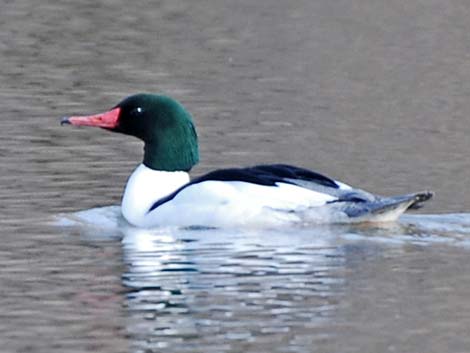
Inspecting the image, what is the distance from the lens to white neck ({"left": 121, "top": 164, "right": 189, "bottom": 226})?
45.6 feet

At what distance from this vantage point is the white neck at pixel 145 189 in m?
13.9

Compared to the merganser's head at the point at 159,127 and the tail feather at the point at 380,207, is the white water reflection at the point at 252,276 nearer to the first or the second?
the tail feather at the point at 380,207

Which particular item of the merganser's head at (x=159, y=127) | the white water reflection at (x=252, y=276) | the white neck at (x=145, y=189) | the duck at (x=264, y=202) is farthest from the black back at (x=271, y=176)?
the merganser's head at (x=159, y=127)

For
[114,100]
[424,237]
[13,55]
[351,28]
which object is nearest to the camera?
[424,237]

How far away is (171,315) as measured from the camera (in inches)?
418

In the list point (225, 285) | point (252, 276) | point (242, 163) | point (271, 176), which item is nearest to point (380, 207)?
point (271, 176)

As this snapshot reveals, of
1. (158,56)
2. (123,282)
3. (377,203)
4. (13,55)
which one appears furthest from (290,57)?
(123,282)

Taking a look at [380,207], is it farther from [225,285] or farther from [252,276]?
[225,285]

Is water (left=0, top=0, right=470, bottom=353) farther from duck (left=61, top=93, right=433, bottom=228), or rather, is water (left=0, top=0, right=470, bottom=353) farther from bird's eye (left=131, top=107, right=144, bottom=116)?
bird's eye (left=131, top=107, right=144, bottom=116)

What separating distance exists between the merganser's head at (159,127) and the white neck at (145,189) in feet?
0.22

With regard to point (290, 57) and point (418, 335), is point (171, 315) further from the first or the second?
point (290, 57)

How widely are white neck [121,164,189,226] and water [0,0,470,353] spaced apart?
17 centimetres

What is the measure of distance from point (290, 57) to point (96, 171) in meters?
8.17

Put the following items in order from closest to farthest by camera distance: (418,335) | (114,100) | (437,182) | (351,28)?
(418,335) < (437,182) < (114,100) < (351,28)
